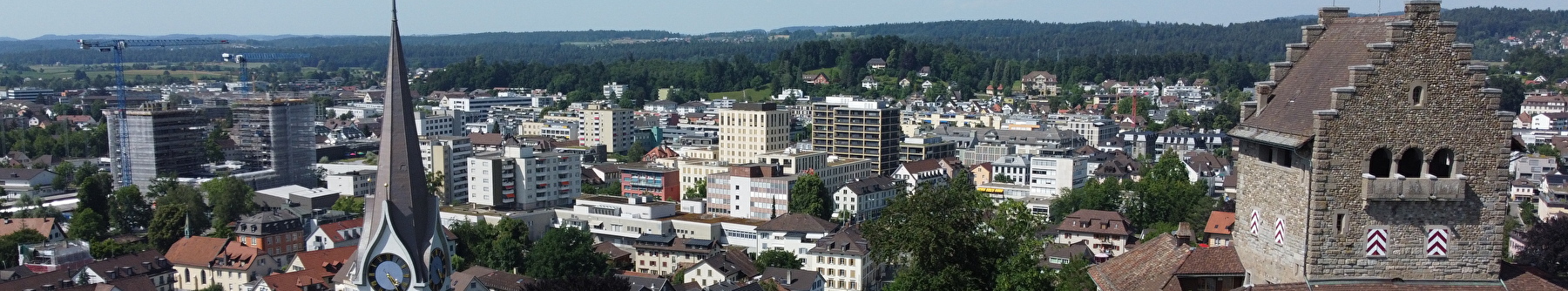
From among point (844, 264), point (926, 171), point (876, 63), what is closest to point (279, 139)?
point (926, 171)

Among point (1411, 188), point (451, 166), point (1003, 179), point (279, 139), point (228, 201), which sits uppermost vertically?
point (1411, 188)

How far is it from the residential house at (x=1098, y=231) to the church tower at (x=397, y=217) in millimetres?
33155

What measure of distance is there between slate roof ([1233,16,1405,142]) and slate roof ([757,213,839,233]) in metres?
33.5

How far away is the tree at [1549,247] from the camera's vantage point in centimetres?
3008

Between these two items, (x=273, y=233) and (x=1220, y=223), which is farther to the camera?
(x=273, y=233)

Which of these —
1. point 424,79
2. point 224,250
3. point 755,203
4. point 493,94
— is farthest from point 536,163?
point 424,79

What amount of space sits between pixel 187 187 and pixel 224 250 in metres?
13.2

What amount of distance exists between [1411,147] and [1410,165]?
332 millimetres

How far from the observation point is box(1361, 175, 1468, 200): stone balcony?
1226 cm

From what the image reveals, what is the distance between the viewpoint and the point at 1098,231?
155ft

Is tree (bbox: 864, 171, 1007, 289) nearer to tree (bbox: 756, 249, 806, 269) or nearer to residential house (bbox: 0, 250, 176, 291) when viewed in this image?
residential house (bbox: 0, 250, 176, 291)

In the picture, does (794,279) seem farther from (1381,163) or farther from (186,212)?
(1381,163)

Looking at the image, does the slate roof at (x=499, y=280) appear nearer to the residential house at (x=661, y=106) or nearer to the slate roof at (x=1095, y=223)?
the slate roof at (x=1095, y=223)

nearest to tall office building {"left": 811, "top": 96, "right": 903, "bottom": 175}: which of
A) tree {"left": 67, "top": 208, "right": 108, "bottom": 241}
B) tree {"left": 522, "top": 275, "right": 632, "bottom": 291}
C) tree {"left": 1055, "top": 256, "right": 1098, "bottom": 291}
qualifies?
tree {"left": 67, "top": 208, "right": 108, "bottom": 241}
